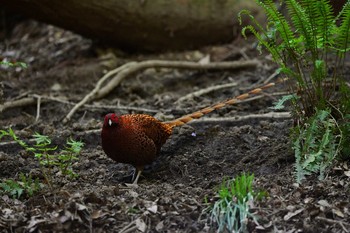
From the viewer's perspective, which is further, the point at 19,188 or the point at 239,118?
the point at 239,118

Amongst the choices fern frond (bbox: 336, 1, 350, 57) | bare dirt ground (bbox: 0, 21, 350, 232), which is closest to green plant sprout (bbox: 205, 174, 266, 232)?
bare dirt ground (bbox: 0, 21, 350, 232)

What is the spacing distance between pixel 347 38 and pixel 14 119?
3690 millimetres

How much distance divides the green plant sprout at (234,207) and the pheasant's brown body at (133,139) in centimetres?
112

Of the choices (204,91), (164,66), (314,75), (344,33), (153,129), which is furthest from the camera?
(164,66)

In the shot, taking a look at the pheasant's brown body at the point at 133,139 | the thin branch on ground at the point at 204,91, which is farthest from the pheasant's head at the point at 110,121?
the thin branch on ground at the point at 204,91

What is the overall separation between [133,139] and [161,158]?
1.81 ft

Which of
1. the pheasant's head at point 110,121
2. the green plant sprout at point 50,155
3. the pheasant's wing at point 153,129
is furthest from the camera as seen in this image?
the pheasant's wing at point 153,129

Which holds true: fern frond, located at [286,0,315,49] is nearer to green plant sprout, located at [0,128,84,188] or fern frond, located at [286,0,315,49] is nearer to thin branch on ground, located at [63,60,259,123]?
green plant sprout, located at [0,128,84,188]

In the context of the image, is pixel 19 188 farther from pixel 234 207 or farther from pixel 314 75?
pixel 314 75

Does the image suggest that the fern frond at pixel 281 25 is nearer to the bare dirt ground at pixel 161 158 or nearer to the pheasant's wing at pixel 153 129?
the bare dirt ground at pixel 161 158

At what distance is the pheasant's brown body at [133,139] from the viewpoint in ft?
15.2

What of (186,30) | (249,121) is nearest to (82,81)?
(186,30)

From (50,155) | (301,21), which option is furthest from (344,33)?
(50,155)

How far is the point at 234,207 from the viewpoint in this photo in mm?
3627
